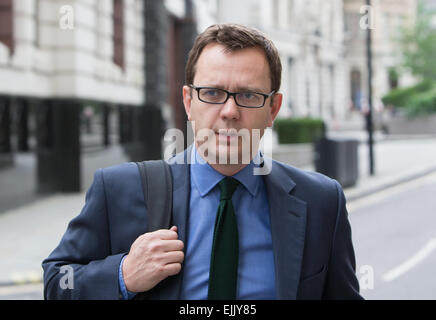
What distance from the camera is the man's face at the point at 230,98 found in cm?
186

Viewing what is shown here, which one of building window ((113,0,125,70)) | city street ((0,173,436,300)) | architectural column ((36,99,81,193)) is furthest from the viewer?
building window ((113,0,125,70))

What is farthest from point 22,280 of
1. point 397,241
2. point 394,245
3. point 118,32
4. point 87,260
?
point 118,32

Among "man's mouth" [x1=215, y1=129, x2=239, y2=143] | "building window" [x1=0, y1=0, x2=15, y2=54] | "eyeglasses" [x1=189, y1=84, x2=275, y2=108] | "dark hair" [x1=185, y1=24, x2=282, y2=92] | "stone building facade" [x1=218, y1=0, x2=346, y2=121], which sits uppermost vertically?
"stone building facade" [x1=218, y1=0, x2=346, y2=121]

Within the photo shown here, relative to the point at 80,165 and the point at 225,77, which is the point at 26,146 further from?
the point at 225,77

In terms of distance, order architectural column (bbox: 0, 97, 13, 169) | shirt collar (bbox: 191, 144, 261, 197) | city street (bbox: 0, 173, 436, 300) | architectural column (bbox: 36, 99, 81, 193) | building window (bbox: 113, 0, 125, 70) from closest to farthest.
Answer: shirt collar (bbox: 191, 144, 261, 197)
city street (bbox: 0, 173, 436, 300)
architectural column (bbox: 0, 97, 13, 169)
architectural column (bbox: 36, 99, 81, 193)
building window (bbox: 113, 0, 125, 70)

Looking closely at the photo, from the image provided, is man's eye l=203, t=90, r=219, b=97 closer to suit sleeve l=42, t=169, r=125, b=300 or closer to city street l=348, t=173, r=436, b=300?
suit sleeve l=42, t=169, r=125, b=300

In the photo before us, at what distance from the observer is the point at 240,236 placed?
1911 mm

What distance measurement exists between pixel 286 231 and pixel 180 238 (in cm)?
29

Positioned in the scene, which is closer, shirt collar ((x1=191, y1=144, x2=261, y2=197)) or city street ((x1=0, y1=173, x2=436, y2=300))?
shirt collar ((x1=191, y1=144, x2=261, y2=197))

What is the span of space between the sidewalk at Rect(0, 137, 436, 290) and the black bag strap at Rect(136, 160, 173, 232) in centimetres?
584

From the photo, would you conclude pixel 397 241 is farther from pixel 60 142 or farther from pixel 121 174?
pixel 121 174

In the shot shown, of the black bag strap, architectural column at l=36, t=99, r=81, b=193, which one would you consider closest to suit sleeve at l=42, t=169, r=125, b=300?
the black bag strap

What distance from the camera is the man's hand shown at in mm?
1797

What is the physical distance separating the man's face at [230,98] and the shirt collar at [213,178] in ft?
0.15
